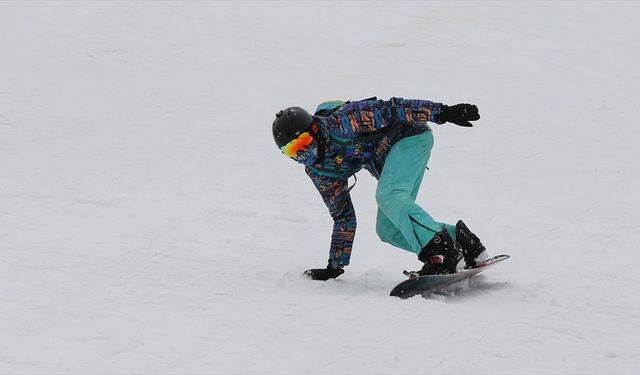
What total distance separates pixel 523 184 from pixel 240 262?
13.3 feet

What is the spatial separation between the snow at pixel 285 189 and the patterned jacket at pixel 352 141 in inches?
21.7

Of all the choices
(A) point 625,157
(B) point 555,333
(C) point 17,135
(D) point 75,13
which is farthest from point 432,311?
(D) point 75,13

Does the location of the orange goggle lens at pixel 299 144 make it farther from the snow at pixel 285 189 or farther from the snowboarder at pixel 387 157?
the snow at pixel 285 189

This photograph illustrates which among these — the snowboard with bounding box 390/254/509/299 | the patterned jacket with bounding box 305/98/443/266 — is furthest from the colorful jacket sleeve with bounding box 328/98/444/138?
the snowboard with bounding box 390/254/509/299

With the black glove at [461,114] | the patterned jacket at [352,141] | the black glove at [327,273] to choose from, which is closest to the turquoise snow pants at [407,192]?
the patterned jacket at [352,141]

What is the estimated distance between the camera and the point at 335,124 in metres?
6.37

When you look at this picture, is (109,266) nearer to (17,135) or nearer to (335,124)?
(335,124)

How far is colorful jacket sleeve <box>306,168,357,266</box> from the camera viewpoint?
6.62m

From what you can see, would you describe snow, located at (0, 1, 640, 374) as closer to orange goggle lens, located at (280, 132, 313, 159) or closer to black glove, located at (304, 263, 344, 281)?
black glove, located at (304, 263, 344, 281)

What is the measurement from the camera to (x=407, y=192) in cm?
638

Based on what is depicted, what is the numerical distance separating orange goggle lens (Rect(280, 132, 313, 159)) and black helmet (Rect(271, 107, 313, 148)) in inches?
1.0

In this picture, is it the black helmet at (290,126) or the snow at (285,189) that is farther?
the black helmet at (290,126)

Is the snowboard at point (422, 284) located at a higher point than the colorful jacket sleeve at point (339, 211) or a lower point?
lower

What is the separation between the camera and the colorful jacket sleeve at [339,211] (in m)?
6.62
